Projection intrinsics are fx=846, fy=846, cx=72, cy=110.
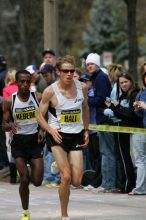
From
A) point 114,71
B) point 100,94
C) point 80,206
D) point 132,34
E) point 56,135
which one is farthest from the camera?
point 132,34

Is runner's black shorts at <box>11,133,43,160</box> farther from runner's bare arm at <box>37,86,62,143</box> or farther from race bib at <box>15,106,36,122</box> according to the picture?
runner's bare arm at <box>37,86,62,143</box>

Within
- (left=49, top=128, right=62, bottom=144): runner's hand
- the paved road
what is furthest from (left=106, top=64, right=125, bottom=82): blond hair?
(left=49, top=128, right=62, bottom=144): runner's hand

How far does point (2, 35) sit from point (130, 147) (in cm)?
4132

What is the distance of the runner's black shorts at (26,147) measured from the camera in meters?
11.4

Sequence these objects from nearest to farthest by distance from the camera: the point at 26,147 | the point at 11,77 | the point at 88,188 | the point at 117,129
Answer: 1. the point at 26,147
2. the point at 117,129
3. the point at 88,188
4. the point at 11,77

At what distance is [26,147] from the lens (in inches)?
449

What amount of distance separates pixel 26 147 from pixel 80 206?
1643mm

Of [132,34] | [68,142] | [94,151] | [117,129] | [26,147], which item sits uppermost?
[132,34]

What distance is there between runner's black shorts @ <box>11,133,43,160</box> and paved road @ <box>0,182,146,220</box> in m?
0.85

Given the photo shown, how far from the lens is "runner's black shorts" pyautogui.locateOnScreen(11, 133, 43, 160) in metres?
11.4

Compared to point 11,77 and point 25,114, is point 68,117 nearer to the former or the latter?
point 25,114

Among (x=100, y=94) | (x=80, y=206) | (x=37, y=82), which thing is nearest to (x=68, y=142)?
(x=80, y=206)

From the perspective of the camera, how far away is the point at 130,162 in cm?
1406

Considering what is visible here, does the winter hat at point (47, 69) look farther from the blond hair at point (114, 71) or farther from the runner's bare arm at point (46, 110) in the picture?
the runner's bare arm at point (46, 110)
